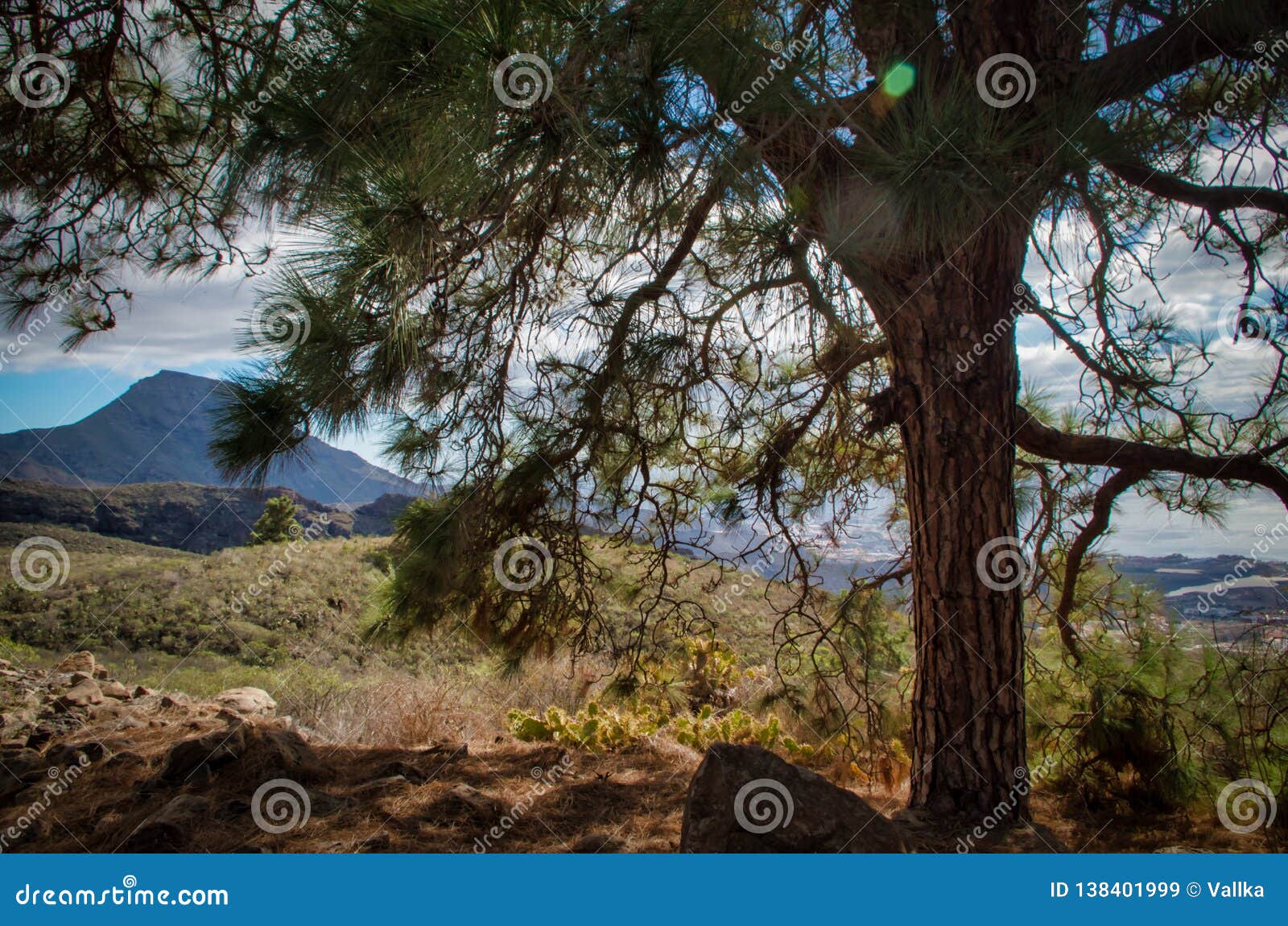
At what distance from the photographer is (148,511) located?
894 cm

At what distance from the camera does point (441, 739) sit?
Answer: 378 cm

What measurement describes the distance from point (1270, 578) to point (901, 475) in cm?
159

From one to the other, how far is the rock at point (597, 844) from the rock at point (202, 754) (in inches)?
54.9

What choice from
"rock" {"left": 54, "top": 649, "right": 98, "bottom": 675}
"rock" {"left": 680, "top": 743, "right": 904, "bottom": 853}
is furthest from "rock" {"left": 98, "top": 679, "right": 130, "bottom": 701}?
"rock" {"left": 680, "top": 743, "right": 904, "bottom": 853}

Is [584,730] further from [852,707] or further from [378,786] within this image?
[852,707]

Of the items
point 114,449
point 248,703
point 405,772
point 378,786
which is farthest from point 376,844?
point 114,449

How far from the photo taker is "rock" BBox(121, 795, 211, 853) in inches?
82.7

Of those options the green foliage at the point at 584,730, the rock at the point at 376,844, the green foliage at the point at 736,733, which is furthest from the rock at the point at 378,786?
the green foliage at the point at 736,733

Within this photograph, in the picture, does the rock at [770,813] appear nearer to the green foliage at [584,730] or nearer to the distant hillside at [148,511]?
the green foliage at [584,730]

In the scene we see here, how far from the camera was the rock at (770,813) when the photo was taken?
1.85m

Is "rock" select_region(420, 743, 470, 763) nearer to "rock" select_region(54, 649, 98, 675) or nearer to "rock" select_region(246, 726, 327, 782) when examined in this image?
"rock" select_region(246, 726, 327, 782)

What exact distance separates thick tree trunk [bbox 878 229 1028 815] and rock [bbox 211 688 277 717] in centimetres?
317

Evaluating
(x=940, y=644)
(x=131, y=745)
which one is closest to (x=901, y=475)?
(x=940, y=644)

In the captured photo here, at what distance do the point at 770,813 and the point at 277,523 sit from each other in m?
8.81
